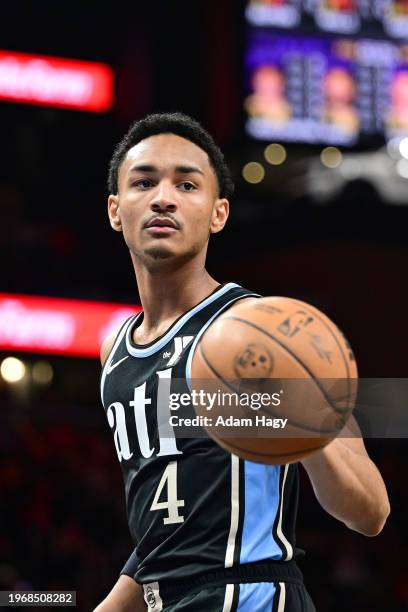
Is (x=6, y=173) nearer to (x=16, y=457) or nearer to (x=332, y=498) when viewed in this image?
(x=16, y=457)

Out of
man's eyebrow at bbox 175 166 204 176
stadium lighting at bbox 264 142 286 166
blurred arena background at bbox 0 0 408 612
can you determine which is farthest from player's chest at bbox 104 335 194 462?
stadium lighting at bbox 264 142 286 166

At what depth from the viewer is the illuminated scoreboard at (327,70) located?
1090 centimetres

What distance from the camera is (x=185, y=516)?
2.99 m

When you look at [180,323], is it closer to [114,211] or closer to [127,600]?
[114,211]

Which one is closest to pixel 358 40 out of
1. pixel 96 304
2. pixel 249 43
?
pixel 249 43

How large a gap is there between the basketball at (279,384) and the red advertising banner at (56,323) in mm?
9583

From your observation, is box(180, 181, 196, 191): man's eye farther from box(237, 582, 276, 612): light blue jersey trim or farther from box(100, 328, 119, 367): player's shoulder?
box(237, 582, 276, 612): light blue jersey trim

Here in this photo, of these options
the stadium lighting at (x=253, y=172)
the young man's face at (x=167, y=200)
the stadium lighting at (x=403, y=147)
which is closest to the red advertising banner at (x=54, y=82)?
the stadium lighting at (x=403, y=147)

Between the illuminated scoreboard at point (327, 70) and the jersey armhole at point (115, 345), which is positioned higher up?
the illuminated scoreboard at point (327, 70)

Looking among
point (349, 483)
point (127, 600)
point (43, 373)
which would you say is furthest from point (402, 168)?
point (349, 483)

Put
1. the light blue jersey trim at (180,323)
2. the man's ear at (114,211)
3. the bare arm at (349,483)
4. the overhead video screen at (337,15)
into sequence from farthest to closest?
1. the overhead video screen at (337,15)
2. the man's ear at (114,211)
3. the light blue jersey trim at (180,323)
4. the bare arm at (349,483)

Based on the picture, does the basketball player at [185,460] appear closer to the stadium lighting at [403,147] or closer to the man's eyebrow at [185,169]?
the man's eyebrow at [185,169]

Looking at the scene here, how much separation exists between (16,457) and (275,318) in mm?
8171

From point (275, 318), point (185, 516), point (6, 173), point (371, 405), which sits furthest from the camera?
point (6, 173)
